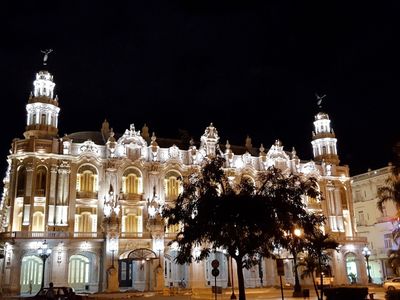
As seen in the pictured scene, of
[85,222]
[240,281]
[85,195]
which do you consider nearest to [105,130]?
[85,195]

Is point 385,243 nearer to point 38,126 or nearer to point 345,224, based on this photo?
point 345,224

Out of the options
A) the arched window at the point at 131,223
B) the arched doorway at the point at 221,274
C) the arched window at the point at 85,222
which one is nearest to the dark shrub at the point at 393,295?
the arched doorway at the point at 221,274

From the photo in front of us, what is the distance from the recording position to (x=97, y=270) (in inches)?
2002

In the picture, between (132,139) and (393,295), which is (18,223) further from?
(393,295)

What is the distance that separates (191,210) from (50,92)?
31701mm

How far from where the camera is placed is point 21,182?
166 ft

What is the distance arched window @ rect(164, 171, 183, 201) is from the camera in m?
57.1

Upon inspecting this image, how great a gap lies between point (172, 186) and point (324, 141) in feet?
84.5

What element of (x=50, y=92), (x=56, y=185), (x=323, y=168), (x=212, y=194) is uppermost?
(x=50, y=92)

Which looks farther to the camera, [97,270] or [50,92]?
[50,92]

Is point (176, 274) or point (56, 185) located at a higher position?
point (56, 185)

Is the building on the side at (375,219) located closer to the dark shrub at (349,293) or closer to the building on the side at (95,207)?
the building on the side at (95,207)

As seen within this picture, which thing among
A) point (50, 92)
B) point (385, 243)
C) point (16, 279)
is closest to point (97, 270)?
point (16, 279)

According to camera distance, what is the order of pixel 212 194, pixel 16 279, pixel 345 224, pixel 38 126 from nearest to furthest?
1. pixel 212 194
2. pixel 16 279
3. pixel 38 126
4. pixel 345 224
